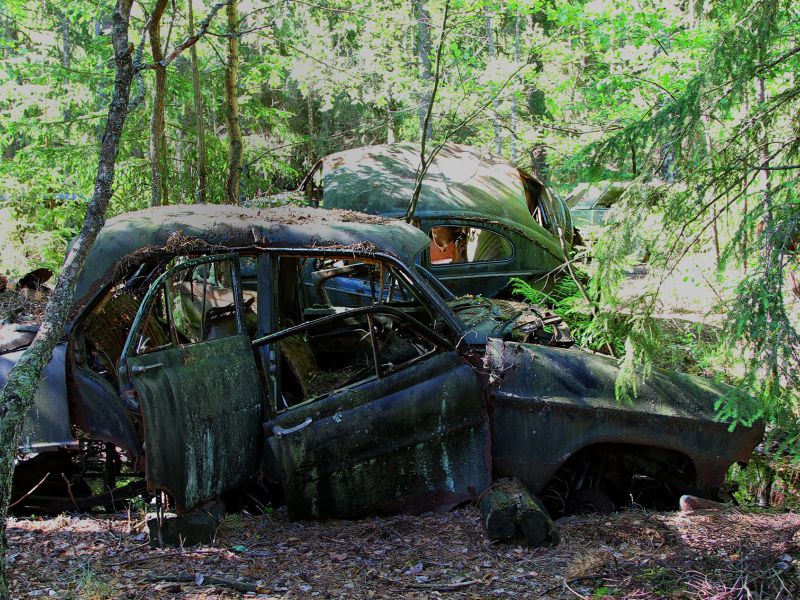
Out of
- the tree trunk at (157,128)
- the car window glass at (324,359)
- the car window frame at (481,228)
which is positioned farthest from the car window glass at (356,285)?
the tree trunk at (157,128)

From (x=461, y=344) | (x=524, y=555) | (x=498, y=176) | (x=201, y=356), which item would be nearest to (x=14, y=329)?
(x=201, y=356)

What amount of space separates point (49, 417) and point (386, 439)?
2056 mm

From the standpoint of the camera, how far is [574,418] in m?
4.47

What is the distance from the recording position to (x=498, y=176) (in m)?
10.3

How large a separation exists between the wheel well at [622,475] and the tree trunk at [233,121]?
22.2 feet

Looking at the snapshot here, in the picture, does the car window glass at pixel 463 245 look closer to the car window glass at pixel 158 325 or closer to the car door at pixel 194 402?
the car window glass at pixel 158 325

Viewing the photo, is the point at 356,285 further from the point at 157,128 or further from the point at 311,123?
the point at 311,123

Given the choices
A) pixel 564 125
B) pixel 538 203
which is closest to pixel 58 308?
pixel 538 203

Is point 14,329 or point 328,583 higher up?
point 14,329

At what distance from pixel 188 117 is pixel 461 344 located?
42.2ft

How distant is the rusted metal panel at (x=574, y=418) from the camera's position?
4.45 meters

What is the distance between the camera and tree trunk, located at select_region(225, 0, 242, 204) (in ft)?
32.9

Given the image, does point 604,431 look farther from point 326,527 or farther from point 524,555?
point 326,527

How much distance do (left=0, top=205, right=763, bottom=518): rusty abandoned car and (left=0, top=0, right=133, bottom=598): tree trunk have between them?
0.53m
